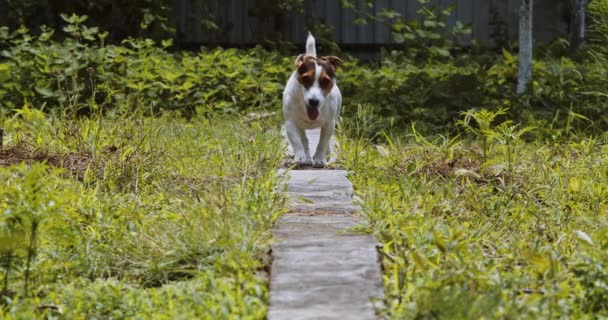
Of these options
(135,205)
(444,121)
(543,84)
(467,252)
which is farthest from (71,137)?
(543,84)

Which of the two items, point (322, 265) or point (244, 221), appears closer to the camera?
point (322, 265)

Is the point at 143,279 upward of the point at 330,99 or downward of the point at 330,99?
downward

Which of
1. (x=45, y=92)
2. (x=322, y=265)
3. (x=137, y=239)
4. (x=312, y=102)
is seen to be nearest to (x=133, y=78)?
(x=45, y=92)

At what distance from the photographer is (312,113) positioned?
613 cm

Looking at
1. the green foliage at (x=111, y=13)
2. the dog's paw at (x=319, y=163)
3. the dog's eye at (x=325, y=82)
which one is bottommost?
the dog's paw at (x=319, y=163)

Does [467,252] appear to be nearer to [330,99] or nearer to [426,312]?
[426,312]

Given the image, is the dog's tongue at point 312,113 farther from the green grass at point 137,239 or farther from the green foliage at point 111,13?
the green foliage at point 111,13

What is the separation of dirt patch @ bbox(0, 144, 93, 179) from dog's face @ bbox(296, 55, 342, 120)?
52.9 inches

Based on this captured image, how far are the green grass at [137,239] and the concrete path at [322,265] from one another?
0.23 feet

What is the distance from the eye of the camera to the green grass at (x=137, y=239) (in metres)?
3.45

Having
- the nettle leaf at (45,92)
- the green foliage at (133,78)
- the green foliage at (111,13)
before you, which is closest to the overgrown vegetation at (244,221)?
the nettle leaf at (45,92)

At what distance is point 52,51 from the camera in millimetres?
10180

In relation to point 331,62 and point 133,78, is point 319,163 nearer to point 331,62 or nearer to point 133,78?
point 331,62

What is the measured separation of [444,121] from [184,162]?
407 centimetres
